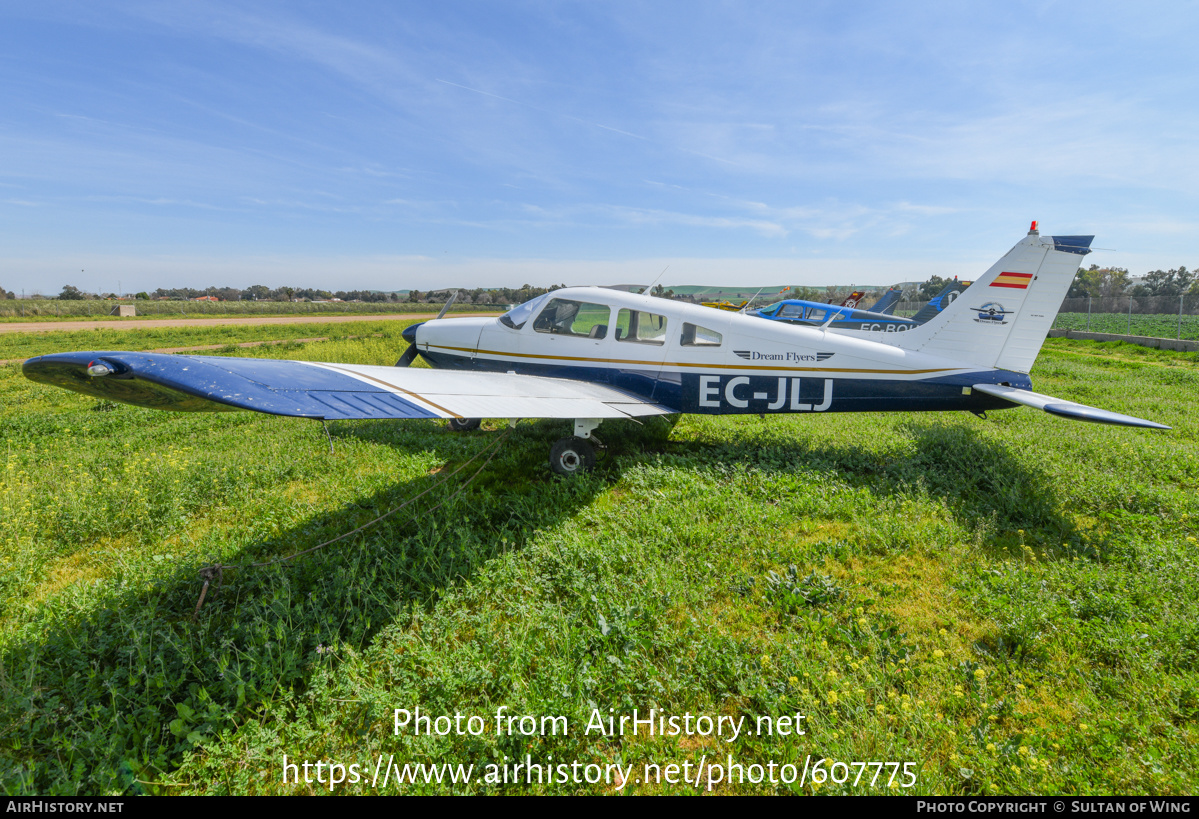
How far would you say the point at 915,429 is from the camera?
713 centimetres

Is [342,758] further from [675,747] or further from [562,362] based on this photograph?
[562,362]

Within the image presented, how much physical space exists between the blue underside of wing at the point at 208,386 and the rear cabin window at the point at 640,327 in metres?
3.23

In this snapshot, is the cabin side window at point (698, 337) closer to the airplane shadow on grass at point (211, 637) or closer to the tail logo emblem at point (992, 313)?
the airplane shadow on grass at point (211, 637)

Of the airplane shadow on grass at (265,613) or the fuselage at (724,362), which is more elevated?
the fuselage at (724,362)

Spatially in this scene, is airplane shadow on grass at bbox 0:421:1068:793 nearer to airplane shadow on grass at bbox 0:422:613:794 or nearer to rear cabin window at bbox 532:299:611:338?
airplane shadow on grass at bbox 0:422:613:794

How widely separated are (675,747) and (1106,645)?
9.01 feet

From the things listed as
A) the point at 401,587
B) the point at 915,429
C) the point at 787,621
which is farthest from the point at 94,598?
the point at 915,429

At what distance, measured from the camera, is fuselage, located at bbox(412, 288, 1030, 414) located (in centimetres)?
586

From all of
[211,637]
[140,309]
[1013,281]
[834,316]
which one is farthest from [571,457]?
[140,309]

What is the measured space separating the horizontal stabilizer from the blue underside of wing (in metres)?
6.05

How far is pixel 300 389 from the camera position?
3500 mm

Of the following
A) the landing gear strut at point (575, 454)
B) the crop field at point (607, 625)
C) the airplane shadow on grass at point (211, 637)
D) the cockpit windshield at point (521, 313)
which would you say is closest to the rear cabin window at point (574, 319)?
the cockpit windshield at point (521, 313)

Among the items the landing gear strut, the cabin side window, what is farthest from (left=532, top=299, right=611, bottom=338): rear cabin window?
the landing gear strut

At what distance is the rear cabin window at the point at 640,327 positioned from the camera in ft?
20.4
